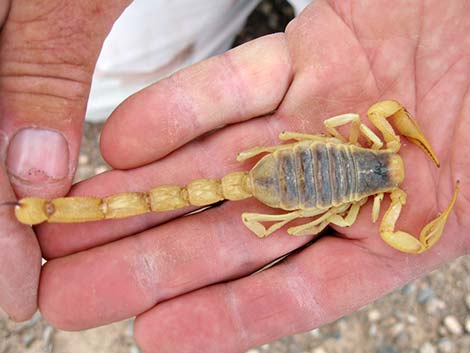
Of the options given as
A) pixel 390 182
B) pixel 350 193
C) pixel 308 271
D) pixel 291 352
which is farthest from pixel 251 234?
pixel 291 352

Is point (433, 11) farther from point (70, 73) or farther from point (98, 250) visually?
point (98, 250)

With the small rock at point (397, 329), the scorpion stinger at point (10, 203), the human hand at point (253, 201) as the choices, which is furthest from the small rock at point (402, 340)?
the scorpion stinger at point (10, 203)

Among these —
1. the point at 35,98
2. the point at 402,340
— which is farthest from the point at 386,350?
the point at 35,98

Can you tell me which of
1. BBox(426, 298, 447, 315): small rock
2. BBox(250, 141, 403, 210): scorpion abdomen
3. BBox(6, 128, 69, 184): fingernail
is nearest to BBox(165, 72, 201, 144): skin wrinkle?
BBox(250, 141, 403, 210): scorpion abdomen

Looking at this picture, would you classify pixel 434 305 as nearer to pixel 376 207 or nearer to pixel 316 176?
pixel 376 207

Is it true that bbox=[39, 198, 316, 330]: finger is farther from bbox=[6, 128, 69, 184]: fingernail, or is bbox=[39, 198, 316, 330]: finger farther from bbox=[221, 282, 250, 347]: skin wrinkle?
bbox=[6, 128, 69, 184]: fingernail
